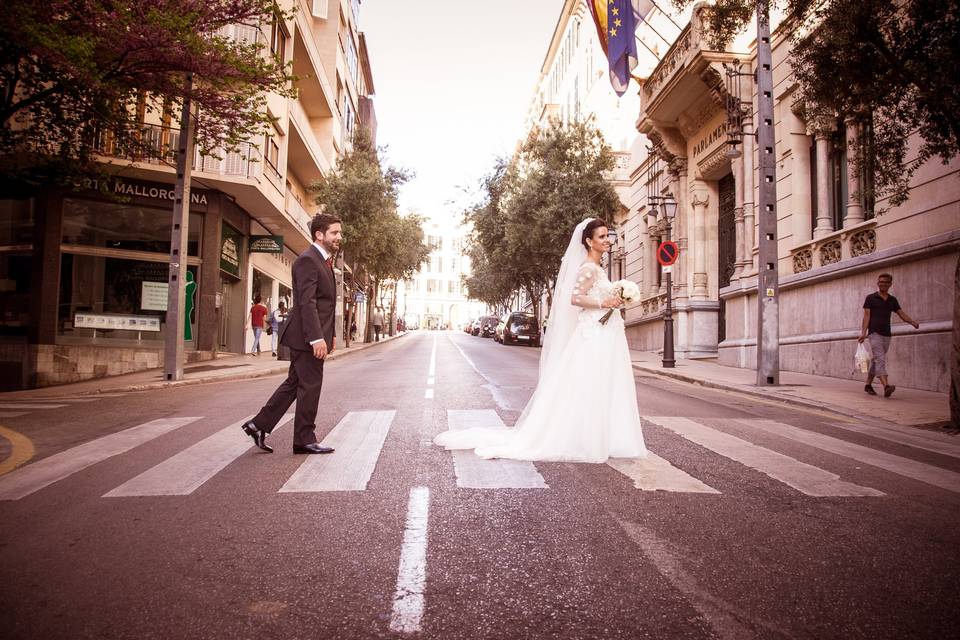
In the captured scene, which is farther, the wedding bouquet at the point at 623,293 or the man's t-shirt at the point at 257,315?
the man's t-shirt at the point at 257,315

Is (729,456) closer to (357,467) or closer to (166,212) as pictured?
(357,467)

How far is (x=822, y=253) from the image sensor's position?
14.5 metres

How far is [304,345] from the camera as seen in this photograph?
5.23 m

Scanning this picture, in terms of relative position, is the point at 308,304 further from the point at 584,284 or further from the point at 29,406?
the point at 29,406

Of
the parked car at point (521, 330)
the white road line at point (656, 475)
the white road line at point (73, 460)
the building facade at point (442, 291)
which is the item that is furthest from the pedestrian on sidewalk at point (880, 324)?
the building facade at point (442, 291)

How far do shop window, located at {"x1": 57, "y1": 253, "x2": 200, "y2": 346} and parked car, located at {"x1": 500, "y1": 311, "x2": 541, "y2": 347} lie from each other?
2035 centimetres

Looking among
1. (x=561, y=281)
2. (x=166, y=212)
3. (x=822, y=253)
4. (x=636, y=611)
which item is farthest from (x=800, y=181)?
(x=166, y=212)

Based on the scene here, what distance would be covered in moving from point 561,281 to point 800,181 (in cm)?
1297

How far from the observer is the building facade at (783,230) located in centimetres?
1120

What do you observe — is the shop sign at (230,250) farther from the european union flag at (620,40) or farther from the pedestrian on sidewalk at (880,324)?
the pedestrian on sidewalk at (880,324)

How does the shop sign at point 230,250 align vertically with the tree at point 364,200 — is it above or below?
below

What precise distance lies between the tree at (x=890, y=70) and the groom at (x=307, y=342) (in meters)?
7.07

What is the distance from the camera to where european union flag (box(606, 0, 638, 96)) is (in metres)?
20.8

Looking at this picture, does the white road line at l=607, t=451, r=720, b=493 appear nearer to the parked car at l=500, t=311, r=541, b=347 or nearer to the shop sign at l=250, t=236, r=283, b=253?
the shop sign at l=250, t=236, r=283, b=253
